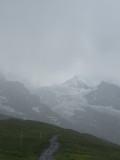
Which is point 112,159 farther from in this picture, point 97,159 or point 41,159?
point 41,159

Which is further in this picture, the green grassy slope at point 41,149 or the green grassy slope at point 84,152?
the green grassy slope at point 84,152

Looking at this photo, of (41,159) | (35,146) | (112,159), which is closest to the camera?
(41,159)

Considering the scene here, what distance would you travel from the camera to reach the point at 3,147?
8775 cm

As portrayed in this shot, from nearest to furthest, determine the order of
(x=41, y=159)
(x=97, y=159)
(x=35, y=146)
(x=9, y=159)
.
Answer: (x=9, y=159), (x=41, y=159), (x=97, y=159), (x=35, y=146)

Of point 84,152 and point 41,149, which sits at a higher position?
point 84,152

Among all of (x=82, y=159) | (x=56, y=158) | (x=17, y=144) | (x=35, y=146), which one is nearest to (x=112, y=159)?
(x=82, y=159)

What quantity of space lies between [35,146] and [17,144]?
6791 mm

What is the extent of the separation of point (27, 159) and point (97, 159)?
23.1m

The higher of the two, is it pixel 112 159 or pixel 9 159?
pixel 112 159

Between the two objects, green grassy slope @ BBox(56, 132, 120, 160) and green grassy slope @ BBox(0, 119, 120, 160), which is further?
green grassy slope @ BBox(56, 132, 120, 160)

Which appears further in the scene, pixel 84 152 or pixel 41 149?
pixel 84 152

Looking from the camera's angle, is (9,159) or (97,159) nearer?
(9,159)

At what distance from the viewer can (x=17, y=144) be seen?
95.1m

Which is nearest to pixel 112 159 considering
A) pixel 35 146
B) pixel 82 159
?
pixel 82 159
